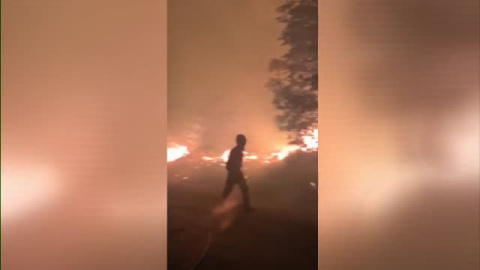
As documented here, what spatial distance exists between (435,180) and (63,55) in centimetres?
104

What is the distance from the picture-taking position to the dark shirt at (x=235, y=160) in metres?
1.21

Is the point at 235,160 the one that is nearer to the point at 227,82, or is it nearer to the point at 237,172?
the point at 237,172

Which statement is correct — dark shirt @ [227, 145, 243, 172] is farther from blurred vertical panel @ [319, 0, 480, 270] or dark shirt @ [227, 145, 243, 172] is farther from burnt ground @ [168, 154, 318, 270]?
blurred vertical panel @ [319, 0, 480, 270]

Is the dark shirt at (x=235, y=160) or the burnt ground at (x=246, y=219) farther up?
the dark shirt at (x=235, y=160)

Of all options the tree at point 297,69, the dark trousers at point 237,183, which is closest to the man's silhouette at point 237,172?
the dark trousers at point 237,183

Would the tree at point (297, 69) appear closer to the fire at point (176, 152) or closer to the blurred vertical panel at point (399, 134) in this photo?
the blurred vertical panel at point (399, 134)

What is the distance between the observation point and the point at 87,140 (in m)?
1.23

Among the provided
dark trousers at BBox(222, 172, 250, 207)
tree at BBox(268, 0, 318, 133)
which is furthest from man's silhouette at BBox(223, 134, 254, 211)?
tree at BBox(268, 0, 318, 133)

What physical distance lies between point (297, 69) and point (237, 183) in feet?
1.11

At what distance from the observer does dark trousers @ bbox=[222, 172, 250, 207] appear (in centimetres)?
121

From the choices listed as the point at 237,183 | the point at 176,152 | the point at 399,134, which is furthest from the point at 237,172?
the point at 399,134

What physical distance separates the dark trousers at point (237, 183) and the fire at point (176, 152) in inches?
5.2

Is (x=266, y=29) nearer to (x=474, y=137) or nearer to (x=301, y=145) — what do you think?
(x=301, y=145)

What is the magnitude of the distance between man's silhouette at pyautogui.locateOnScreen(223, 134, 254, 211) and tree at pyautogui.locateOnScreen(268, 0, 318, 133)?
0.39 ft
